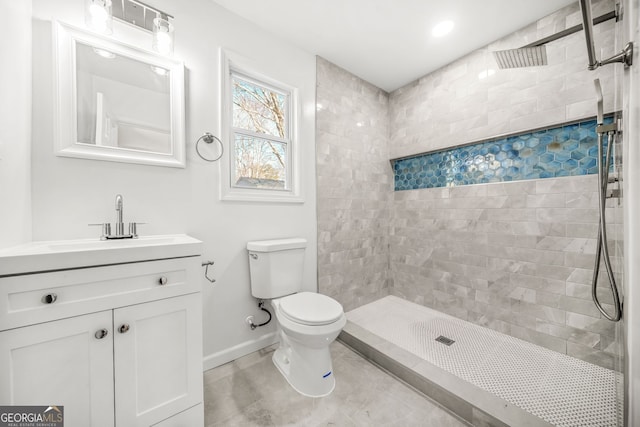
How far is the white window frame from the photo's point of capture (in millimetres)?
1672

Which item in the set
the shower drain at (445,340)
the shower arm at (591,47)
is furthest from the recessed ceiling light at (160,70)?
the shower drain at (445,340)

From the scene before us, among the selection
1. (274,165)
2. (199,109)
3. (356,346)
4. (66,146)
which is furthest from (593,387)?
(66,146)

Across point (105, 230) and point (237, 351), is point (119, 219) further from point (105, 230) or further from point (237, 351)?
point (237, 351)

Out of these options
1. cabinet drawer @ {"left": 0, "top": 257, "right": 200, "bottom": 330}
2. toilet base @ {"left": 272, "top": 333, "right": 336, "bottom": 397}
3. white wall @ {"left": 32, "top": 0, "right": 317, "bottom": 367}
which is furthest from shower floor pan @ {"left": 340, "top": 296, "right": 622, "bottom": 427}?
cabinet drawer @ {"left": 0, "top": 257, "right": 200, "bottom": 330}

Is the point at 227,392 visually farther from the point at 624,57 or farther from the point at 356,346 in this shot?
the point at 624,57

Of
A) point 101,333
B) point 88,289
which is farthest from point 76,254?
point 101,333

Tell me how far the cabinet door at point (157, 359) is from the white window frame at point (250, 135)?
817 millimetres

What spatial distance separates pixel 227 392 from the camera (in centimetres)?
142

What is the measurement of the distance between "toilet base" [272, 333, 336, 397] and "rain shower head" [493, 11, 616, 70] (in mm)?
2089

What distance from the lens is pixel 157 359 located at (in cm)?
102

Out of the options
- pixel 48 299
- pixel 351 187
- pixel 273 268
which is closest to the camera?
pixel 48 299

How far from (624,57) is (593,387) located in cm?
169

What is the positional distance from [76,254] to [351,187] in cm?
199

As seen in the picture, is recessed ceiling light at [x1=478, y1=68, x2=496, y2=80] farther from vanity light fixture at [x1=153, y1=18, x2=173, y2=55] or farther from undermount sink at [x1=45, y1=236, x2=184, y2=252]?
undermount sink at [x1=45, y1=236, x2=184, y2=252]
